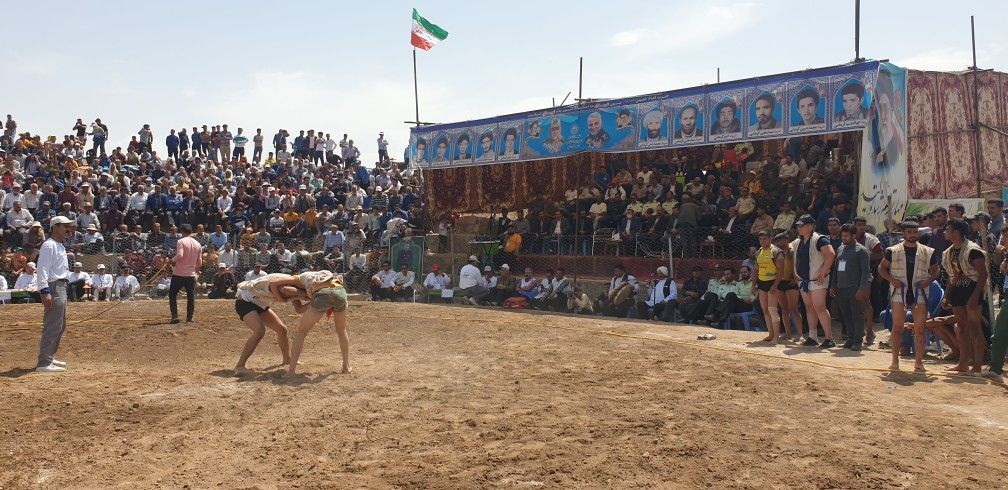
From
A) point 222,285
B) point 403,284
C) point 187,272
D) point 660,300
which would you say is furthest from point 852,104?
point 222,285

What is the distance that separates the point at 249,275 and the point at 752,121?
1242 cm

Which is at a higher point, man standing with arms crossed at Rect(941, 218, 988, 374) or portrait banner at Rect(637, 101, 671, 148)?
portrait banner at Rect(637, 101, 671, 148)

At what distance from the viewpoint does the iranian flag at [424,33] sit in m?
26.5

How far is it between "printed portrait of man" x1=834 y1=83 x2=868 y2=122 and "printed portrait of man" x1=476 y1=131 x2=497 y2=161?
32.0ft

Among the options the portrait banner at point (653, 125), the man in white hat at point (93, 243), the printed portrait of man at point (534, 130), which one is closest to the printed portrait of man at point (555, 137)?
the printed portrait of man at point (534, 130)

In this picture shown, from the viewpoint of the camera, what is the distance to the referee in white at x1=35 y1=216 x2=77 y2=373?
10250 mm

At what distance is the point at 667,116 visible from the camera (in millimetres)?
19391

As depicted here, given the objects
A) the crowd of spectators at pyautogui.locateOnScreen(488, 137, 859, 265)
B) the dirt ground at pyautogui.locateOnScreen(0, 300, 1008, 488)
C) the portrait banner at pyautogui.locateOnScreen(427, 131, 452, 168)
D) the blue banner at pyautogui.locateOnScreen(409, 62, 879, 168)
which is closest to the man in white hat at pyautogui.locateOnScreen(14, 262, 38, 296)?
the dirt ground at pyautogui.locateOnScreen(0, 300, 1008, 488)

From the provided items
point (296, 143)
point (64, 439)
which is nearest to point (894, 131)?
point (64, 439)

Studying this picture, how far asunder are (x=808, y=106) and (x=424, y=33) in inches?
525

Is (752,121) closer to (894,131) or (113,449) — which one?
(894,131)

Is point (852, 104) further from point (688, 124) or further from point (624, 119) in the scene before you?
point (624, 119)

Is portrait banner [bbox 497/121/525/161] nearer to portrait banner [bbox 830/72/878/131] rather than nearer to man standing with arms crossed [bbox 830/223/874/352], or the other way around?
portrait banner [bbox 830/72/878/131]

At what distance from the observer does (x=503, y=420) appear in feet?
25.3
